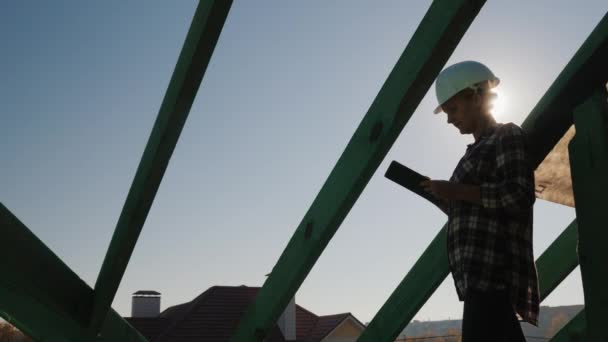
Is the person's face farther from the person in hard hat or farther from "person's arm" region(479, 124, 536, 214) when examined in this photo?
"person's arm" region(479, 124, 536, 214)

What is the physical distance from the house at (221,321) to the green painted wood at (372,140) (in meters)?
13.1

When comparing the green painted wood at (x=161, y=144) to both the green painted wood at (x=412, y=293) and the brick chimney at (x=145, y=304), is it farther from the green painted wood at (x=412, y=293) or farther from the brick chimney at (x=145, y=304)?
the brick chimney at (x=145, y=304)

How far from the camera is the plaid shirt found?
1456 mm

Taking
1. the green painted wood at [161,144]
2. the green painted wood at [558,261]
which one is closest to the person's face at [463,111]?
the green painted wood at [161,144]

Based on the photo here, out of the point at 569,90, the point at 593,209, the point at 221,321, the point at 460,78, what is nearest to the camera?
the point at 593,209

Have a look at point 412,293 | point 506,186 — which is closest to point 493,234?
point 506,186

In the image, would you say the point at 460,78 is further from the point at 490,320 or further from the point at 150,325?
the point at 150,325

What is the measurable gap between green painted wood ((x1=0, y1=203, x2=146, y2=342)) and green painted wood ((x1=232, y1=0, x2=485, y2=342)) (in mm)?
919

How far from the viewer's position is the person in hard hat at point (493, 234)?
144 cm

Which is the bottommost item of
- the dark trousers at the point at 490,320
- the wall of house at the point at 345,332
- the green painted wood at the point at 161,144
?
the dark trousers at the point at 490,320

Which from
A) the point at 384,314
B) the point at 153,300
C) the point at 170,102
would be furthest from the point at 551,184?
the point at 153,300

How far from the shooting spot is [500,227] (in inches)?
59.2

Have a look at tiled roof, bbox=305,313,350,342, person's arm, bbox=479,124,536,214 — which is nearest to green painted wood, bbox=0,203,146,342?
person's arm, bbox=479,124,536,214

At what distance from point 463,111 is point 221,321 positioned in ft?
53.2
